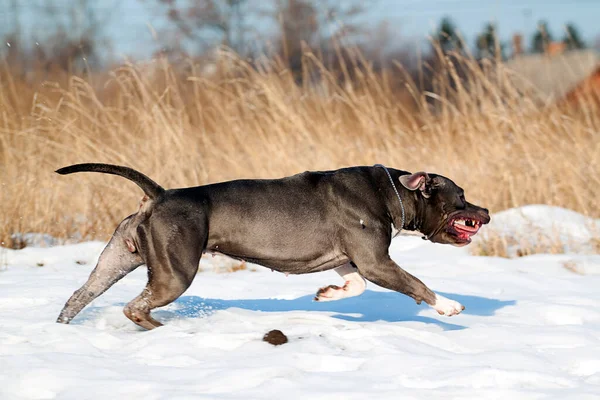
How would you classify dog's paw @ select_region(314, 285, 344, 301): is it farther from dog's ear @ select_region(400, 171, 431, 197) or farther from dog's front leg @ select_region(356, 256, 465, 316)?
dog's ear @ select_region(400, 171, 431, 197)

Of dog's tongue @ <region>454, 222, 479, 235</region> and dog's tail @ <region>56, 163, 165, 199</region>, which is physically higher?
dog's tail @ <region>56, 163, 165, 199</region>

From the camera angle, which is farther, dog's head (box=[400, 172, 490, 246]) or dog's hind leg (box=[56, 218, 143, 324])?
dog's head (box=[400, 172, 490, 246])

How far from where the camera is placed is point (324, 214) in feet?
15.2

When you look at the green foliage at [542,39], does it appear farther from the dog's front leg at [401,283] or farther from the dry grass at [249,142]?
the dog's front leg at [401,283]

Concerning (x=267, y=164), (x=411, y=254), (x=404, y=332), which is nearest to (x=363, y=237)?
(x=404, y=332)

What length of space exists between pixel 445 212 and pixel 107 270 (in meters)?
1.95

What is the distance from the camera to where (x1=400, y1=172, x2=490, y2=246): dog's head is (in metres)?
4.84

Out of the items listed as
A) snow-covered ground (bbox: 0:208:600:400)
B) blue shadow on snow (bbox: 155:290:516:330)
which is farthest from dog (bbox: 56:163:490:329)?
blue shadow on snow (bbox: 155:290:516:330)

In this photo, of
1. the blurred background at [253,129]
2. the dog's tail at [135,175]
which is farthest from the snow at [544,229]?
the dog's tail at [135,175]

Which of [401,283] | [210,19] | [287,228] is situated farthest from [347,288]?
[210,19]

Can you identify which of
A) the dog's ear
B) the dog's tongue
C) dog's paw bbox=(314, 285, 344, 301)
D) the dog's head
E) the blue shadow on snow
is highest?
the dog's ear

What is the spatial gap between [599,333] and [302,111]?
446cm

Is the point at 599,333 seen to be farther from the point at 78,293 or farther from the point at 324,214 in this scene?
the point at 78,293

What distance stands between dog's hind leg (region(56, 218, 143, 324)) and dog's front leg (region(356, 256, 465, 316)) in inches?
49.3
